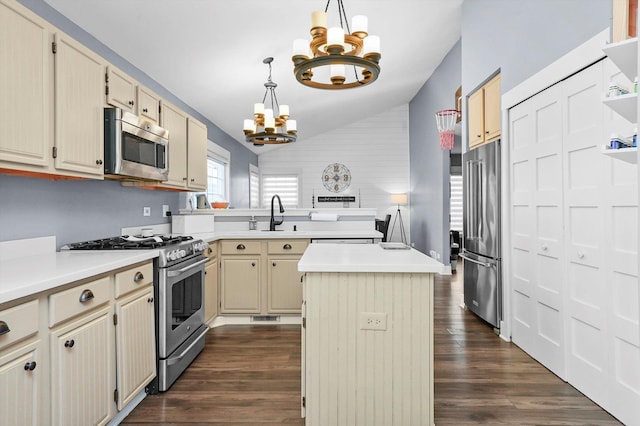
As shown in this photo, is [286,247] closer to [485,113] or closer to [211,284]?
[211,284]

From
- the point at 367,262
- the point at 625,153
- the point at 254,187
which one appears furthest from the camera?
the point at 254,187

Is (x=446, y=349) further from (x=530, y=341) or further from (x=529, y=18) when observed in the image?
(x=529, y=18)

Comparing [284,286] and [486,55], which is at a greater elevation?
[486,55]

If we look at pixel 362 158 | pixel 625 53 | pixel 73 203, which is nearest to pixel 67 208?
pixel 73 203

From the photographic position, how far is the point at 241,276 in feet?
13.0

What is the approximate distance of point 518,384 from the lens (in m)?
2.60

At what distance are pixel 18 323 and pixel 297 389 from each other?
162cm

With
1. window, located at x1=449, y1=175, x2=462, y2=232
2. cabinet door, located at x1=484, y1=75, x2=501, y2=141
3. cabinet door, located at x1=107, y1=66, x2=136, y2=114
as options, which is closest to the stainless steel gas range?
cabinet door, located at x1=107, y1=66, x2=136, y2=114

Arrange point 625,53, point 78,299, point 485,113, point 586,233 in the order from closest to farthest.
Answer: point 625,53 → point 78,299 → point 586,233 → point 485,113

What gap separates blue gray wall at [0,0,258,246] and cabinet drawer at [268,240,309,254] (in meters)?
1.23

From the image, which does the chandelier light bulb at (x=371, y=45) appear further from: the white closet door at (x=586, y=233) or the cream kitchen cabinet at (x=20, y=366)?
the cream kitchen cabinet at (x=20, y=366)

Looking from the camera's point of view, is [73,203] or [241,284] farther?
[241,284]

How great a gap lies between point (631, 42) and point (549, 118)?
1.66 metres

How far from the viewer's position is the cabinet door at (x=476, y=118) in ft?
13.4
